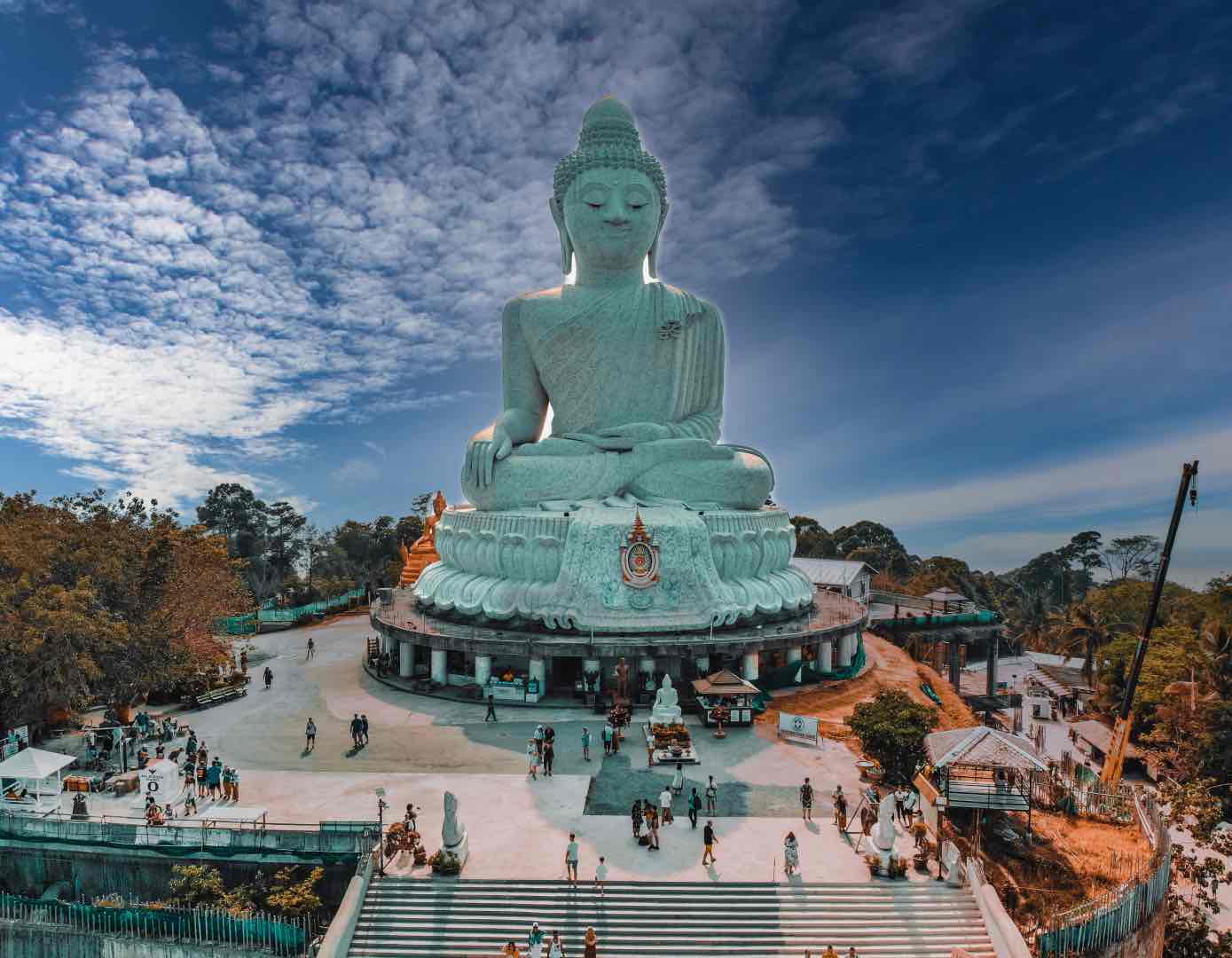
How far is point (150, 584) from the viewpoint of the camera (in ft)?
64.2

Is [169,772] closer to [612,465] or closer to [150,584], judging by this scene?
[150,584]

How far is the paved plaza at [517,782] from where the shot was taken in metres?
12.1

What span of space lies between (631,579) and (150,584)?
11883 millimetres

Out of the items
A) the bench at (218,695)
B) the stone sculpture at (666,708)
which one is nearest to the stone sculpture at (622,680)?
the stone sculpture at (666,708)

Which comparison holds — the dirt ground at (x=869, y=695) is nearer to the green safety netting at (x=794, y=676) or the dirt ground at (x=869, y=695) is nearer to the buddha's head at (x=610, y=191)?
the green safety netting at (x=794, y=676)

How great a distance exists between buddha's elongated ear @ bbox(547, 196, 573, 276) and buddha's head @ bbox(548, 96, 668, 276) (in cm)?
62

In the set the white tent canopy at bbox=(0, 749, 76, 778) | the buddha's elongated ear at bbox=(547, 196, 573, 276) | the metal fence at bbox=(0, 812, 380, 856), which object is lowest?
the metal fence at bbox=(0, 812, 380, 856)

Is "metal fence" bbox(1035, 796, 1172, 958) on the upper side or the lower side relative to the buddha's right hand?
lower

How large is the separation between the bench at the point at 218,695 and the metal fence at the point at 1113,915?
18919 millimetres

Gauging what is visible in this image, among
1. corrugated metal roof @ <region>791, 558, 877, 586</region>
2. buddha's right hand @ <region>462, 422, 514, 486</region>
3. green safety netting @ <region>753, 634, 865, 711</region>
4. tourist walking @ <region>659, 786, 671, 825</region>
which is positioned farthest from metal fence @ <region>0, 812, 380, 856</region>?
corrugated metal roof @ <region>791, 558, 877, 586</region>

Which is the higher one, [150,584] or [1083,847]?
[150,584]

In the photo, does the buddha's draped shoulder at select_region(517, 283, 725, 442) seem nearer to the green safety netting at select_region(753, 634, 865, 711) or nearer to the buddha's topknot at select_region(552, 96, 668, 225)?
the buddha's topknot at select_region(552, 96, 668, 225)

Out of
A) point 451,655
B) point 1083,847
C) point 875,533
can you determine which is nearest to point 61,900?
point 451,655

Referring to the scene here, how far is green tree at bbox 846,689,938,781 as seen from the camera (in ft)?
47.7
